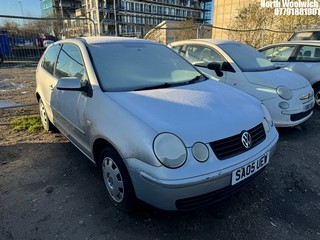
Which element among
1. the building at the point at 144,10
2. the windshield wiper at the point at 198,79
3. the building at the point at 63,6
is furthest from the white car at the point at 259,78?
the building at the point at 63,6

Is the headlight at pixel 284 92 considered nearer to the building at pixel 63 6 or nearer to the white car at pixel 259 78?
the white car at pixel 259 78

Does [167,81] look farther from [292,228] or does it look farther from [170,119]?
[292,228]

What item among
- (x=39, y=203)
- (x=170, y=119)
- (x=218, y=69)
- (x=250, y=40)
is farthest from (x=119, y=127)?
(x=250, y=40)

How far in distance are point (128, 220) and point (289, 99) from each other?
3211 mm

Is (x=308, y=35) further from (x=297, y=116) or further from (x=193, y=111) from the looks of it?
(x=193, y=111)

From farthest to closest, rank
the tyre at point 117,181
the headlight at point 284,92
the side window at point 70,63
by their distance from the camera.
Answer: the headlight at point 284,92 < the side window at point 70,63 < the tyre at point 117,181

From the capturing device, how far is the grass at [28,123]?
4.54 meters

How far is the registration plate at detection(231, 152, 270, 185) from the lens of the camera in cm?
199

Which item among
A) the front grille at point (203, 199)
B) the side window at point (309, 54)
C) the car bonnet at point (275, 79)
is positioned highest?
the side window at point (309, 54)

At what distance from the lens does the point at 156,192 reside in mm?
1843

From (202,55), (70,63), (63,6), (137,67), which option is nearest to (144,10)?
(63,6)

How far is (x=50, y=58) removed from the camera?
3.89 metres

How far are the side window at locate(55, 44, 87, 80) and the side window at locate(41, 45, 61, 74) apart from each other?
0.75 feet

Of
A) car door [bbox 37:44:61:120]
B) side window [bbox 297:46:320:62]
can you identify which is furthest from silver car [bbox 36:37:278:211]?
side window [bbox 297:46:320:62]
